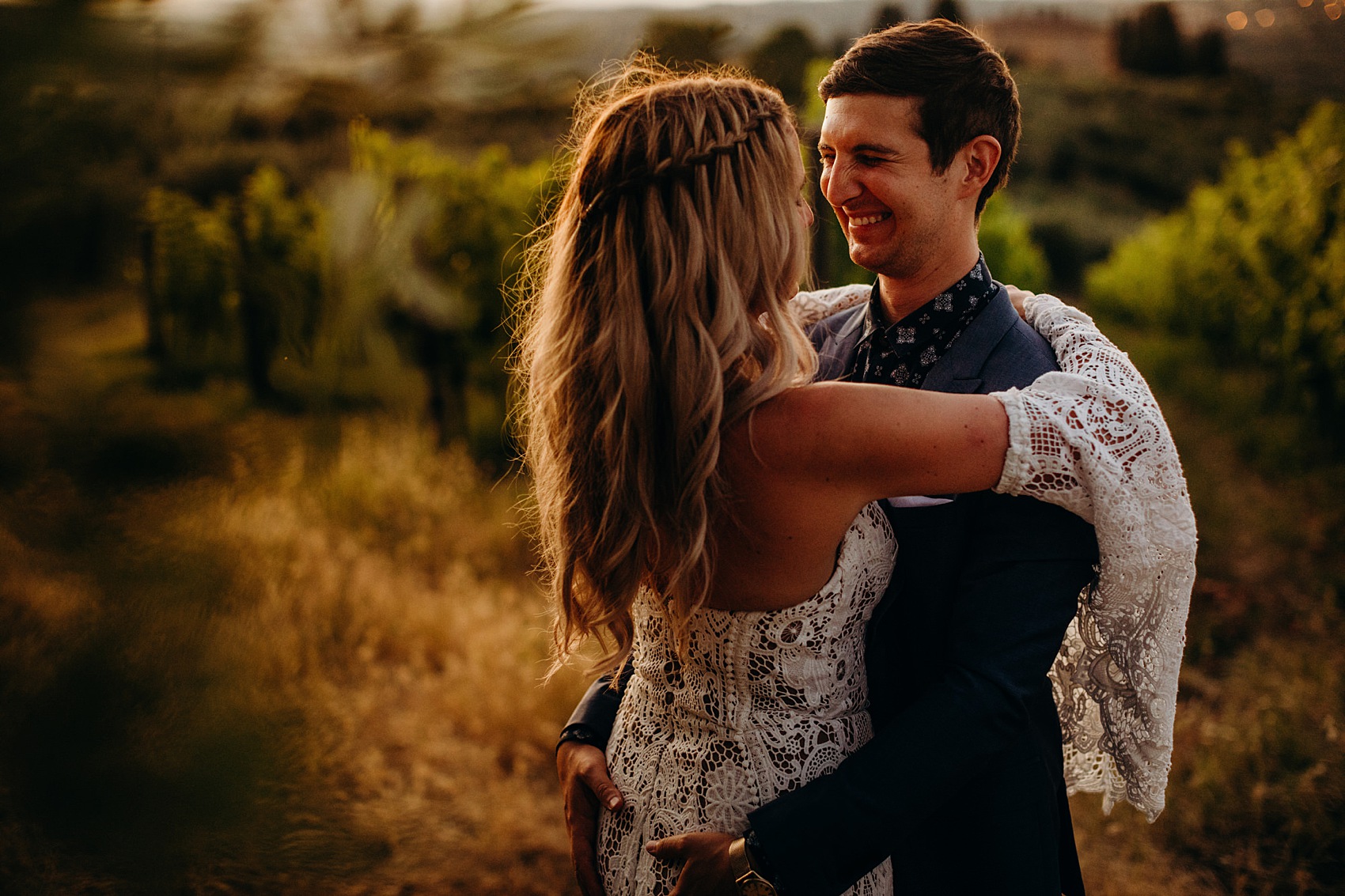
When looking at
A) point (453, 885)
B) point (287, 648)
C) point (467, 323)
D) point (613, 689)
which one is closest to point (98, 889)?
point (287, 648)

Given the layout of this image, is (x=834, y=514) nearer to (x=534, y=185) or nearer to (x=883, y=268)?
(x=883, y=268)

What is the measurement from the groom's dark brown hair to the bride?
1.48ft

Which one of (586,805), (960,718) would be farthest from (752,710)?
(586,805)

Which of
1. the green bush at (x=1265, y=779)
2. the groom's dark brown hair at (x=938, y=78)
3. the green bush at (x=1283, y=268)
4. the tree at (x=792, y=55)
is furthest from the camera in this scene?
the green bush at (x=1283, y=268)

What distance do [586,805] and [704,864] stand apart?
1.36ft

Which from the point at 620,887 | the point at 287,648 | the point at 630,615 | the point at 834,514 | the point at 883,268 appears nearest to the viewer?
the point at 287,648

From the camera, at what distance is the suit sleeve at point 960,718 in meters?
1.54

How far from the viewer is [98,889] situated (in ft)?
1.69

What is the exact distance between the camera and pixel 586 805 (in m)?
1.95

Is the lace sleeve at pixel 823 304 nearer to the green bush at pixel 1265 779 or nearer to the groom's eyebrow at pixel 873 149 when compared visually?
the groom's eyebrow at pixel 873 149

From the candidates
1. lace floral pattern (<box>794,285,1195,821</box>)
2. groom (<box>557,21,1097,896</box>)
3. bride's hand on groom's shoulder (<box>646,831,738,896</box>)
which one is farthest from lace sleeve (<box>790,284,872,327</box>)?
bride's hand on groom's shoulder (<box>646,831,738,896</box>)

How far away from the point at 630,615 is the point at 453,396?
6554 mm

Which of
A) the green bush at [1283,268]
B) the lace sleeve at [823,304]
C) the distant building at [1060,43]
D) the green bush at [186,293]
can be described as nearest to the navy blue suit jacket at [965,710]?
the lace sleeve at [823,304]

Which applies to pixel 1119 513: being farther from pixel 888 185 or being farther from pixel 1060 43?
pixel 1060 43
